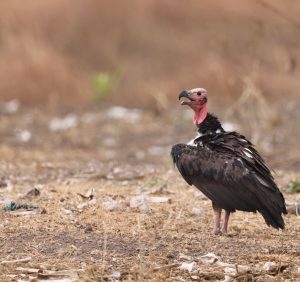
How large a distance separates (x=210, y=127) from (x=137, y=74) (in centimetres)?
1265

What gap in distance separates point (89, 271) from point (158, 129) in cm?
1039

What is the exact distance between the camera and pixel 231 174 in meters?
8.16

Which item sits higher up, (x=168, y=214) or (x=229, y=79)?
(x=229, y=79)

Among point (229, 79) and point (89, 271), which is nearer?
point (89, 271)

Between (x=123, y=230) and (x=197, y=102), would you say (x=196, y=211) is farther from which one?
(x=123, y=230)

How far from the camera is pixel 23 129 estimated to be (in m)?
16.9

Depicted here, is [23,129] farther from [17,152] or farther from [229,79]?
[229,79]

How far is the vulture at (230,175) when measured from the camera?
7.98m

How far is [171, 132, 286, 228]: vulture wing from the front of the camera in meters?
7.97

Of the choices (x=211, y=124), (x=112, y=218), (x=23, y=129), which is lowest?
(x=112, y=218)

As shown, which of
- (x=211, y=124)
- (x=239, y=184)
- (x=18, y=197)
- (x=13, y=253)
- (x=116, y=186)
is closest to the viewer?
(x=13, y=253)

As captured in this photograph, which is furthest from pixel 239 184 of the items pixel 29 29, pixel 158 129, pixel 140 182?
pixel 29 29

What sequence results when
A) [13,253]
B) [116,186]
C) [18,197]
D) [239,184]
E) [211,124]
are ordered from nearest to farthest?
[13,253], [239,184], [211,124], [18,197], [116,186]

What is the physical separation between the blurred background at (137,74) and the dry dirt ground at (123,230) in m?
2.16
